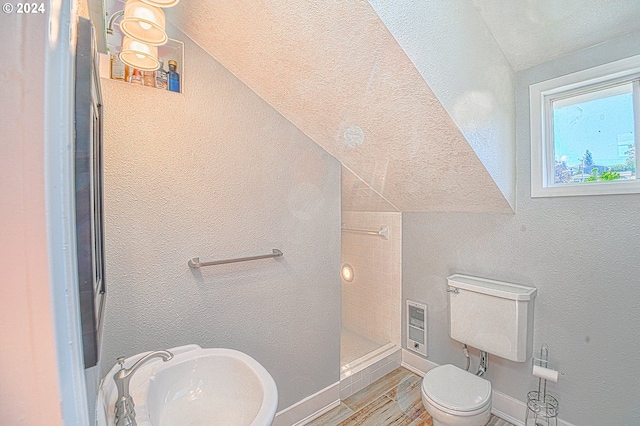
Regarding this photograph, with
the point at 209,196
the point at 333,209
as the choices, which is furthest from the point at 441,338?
the point at 209,196

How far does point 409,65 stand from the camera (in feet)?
4.00

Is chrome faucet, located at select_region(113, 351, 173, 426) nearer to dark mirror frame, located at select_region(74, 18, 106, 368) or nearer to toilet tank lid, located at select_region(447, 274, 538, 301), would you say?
dark mirror frame, located at select_region(74, 18, 106, 368)

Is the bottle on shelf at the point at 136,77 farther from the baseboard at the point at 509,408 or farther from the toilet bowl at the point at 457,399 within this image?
the baseboard at the point at 509,408

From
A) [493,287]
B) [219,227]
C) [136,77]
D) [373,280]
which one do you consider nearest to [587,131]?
[493,287]

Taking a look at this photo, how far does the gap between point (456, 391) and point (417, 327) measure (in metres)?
0.73

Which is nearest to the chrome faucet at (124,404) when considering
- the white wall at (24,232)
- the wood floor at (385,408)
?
the white wall at (24,232)

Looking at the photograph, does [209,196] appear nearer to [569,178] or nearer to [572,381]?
[569,178]

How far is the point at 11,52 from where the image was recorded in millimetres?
262

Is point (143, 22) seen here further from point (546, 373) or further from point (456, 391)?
point (546, 373)

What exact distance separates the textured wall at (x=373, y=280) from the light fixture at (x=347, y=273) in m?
0.04

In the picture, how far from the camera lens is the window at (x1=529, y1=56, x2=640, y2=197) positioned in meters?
1.47

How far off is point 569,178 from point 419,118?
964 mm

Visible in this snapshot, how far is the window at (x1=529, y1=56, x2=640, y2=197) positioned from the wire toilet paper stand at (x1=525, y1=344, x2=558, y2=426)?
3.11 feet

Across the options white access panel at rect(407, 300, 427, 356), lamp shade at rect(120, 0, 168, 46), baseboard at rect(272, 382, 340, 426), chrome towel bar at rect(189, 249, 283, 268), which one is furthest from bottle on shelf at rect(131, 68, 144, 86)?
white access panel at rect(407, 300, 427, 356)
